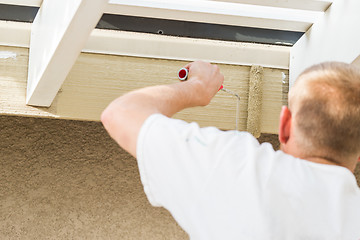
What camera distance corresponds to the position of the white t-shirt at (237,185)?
2.26ft

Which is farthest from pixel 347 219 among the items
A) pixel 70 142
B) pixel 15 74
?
pixel 70 142

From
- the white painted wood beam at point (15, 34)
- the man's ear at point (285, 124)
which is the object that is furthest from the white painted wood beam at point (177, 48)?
the man's ear at point (285, 124)

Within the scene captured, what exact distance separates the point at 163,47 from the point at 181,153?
4.24ft

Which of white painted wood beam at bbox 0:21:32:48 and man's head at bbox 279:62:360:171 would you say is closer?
man's head at bbox 279:62:360:171

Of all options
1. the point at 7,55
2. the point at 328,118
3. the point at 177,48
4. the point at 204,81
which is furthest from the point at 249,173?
the point at 7,55

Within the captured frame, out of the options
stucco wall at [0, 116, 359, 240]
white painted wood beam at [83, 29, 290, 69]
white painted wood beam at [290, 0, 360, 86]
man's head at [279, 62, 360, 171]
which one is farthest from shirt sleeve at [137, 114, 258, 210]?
stucco wall at [0, 116, 359, 240]

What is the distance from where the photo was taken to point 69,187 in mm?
2506

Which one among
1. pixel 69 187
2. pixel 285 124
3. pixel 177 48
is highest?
pixel 285 124

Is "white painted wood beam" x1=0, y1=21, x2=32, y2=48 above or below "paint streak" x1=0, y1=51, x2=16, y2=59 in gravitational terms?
above

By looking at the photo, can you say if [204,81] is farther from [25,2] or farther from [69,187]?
[69,187]

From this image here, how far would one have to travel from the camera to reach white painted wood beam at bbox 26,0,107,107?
4.53 ft

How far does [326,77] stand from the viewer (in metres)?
0.79

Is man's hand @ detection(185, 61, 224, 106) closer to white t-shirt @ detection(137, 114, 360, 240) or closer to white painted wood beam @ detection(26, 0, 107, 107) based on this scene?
white t-shirt @ detection(137, 114, 360, 240)

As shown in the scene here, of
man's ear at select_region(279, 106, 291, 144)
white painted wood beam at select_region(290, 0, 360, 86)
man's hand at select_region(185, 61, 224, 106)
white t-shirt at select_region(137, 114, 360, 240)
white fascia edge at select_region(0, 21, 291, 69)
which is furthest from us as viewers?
white fascia edge at select_region(0, 21, 291, 69)
